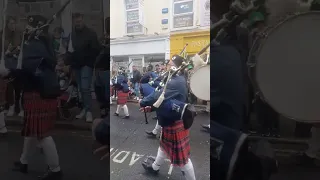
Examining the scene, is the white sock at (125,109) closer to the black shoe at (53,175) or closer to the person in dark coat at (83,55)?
the person in dark coat at (83,55)

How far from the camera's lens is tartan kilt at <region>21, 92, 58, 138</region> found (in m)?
1.85

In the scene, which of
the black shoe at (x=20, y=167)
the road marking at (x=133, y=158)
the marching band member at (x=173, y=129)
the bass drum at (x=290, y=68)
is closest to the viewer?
the bass drum at (x=290, y=68)

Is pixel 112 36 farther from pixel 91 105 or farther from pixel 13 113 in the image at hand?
pixel 13 113

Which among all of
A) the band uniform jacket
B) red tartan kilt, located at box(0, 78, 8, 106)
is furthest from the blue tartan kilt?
red tartan kilt, located at box(0, 78, 8, 106)

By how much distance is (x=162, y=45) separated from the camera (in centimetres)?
163

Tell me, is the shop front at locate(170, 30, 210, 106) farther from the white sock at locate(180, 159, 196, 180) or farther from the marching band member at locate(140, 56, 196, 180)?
the white sock at locate(180, 159, 196, 180)

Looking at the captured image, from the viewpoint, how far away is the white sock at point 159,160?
1.63 meters

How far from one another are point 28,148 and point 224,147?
1.45 metres

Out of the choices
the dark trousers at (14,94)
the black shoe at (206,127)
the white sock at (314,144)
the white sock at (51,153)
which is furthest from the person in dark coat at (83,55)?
the white sock at (314,144)

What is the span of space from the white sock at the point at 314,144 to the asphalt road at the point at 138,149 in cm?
56

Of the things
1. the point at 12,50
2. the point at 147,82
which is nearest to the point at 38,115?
the point at 12,50

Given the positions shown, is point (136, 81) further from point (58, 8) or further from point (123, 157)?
point (58, 8)

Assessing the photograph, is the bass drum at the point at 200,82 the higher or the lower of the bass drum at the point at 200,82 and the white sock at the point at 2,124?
the higher

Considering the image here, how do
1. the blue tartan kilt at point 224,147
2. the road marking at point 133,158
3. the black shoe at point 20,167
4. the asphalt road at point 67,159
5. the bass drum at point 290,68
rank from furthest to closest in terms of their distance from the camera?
the black shoe at point 20,167
the asphalt road at point 67,159
the road marking at point 133,158
the blue tartan kilt at point 224,147
the bass drum at point 290,68
